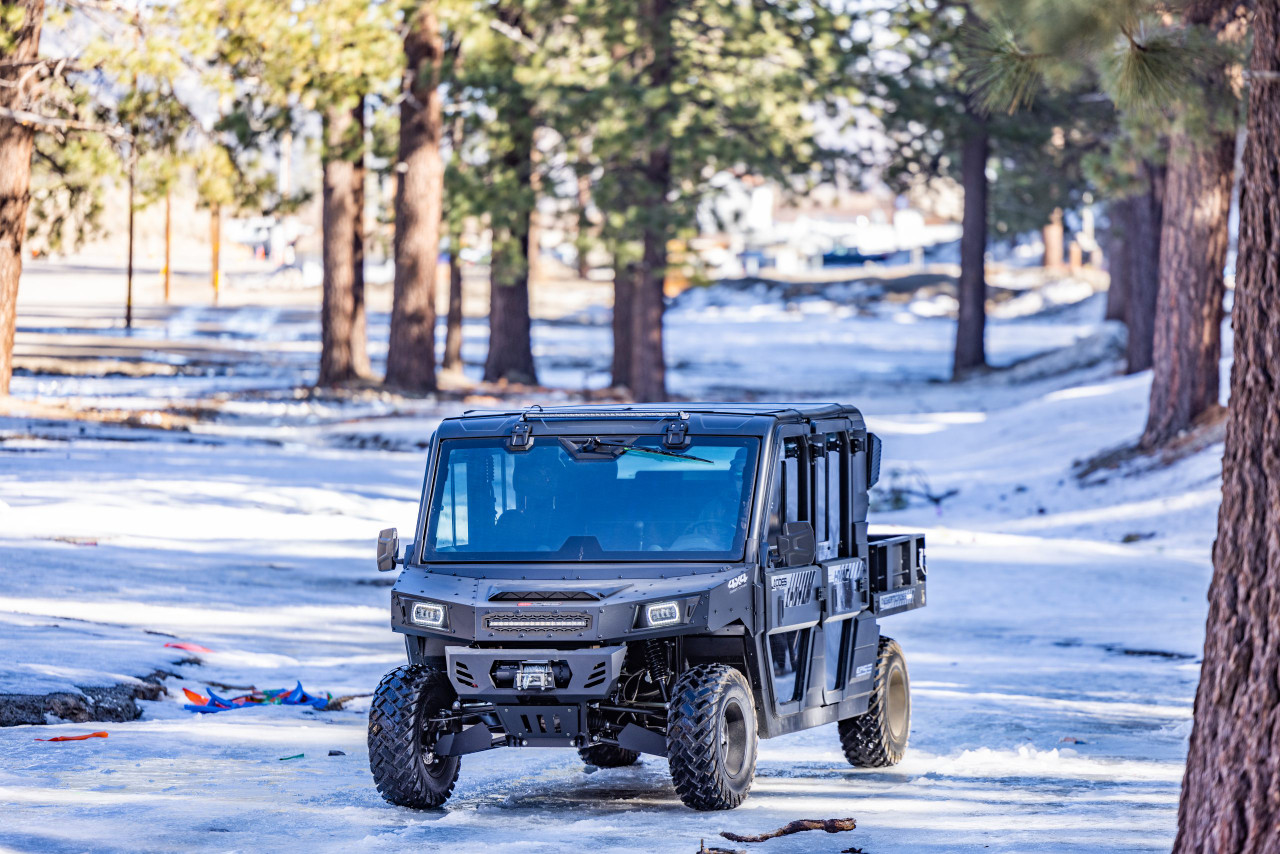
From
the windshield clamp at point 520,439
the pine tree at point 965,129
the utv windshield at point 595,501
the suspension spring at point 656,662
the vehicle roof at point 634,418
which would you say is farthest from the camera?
the pine tree at point 965,129

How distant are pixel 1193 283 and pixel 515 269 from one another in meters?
15.9

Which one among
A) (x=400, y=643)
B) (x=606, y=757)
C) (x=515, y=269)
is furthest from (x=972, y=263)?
(x=606, y=757)

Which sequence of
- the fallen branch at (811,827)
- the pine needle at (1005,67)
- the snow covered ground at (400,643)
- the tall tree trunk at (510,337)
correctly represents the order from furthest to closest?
the tall tree trunk at (510,337) → the pine needle at (1005,67) → the snow covered ground at (400,643) → the fallen branch at (811,827)

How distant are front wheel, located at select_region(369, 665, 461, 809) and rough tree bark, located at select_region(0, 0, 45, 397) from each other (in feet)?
58.9

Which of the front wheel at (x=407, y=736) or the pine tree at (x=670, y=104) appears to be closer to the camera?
the front wheel at (x=407, y=736)

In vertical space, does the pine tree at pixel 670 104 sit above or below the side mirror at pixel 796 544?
above

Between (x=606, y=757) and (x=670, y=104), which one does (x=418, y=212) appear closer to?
(x=670, y=104)

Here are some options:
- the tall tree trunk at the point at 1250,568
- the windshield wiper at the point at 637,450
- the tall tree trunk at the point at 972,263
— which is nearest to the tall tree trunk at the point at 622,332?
the tall tree trunk at the point at 972,263

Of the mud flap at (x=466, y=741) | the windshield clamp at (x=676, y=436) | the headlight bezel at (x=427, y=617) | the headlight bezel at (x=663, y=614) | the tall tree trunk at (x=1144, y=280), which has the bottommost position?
the mud flap at (x=466, y=741)

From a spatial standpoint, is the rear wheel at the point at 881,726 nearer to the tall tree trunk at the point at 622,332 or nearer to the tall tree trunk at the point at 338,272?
the tall tree trunk at the point at 338,272

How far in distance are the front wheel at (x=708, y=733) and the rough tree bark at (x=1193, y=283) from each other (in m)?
19.1

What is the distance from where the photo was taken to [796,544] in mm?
8336

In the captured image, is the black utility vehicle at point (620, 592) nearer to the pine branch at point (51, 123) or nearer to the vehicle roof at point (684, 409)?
the vehicle roof at point (684, 409)

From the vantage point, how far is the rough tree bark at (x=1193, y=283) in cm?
2569
